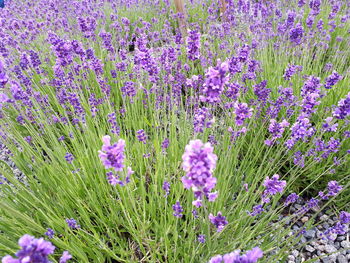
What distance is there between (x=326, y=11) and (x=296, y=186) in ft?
13.3

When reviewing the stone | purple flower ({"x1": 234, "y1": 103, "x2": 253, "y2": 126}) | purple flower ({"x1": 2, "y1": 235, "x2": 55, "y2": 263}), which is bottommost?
the stone

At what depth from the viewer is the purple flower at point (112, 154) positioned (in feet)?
3.22

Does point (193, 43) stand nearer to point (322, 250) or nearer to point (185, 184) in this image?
point (185, 184)

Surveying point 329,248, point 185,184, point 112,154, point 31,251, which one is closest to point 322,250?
point 329,248

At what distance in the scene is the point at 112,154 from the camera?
39.2 inches

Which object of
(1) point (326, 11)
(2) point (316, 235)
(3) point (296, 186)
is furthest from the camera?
(1) point (326, 11)

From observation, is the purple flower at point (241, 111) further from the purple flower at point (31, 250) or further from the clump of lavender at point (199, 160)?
the purple flower at point (31, 250)

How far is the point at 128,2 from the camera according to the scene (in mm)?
6559

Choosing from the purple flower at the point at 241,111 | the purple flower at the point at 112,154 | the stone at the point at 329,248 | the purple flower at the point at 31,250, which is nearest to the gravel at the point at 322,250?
the stone at the point at 329,248

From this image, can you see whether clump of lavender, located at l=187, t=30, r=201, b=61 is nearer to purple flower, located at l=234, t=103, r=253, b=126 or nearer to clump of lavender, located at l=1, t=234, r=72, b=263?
purple flower, located at l=234, t=103, r=253, b=126

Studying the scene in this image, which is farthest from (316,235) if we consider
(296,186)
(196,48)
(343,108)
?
(196,48)

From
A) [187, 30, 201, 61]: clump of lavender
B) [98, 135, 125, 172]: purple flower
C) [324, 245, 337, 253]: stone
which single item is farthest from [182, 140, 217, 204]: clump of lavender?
[324, 245, 337, 253]: stone

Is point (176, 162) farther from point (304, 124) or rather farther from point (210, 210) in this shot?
point (304, 124)

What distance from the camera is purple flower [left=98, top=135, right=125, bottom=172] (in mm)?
982
